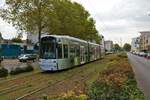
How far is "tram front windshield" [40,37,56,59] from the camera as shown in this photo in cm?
3306

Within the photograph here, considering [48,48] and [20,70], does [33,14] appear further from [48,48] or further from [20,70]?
[48,48]

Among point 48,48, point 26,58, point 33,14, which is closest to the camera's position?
point 48,48

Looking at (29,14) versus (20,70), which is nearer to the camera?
(20,70)

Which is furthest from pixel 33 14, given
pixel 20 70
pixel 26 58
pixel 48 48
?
pixel 48 48

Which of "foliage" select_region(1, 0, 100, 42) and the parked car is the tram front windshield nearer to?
"foliage" select_region(1, 0, 100, 42)

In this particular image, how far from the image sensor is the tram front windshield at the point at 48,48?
33.1 meters

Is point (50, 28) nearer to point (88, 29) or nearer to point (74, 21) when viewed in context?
point (74, 21)

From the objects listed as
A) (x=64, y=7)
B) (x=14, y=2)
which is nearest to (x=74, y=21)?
(x=64, y=7)

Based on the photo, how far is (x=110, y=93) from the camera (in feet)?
25.2

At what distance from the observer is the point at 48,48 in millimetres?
33375

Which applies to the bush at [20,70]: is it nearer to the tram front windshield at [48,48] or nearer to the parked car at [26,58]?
the tram front windshield at [48,48]

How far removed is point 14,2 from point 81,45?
14.6 metres

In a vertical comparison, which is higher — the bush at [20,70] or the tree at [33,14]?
the tree at [33,14]

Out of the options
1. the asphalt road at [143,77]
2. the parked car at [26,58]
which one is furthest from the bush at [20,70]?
the parked car at [26,58]
